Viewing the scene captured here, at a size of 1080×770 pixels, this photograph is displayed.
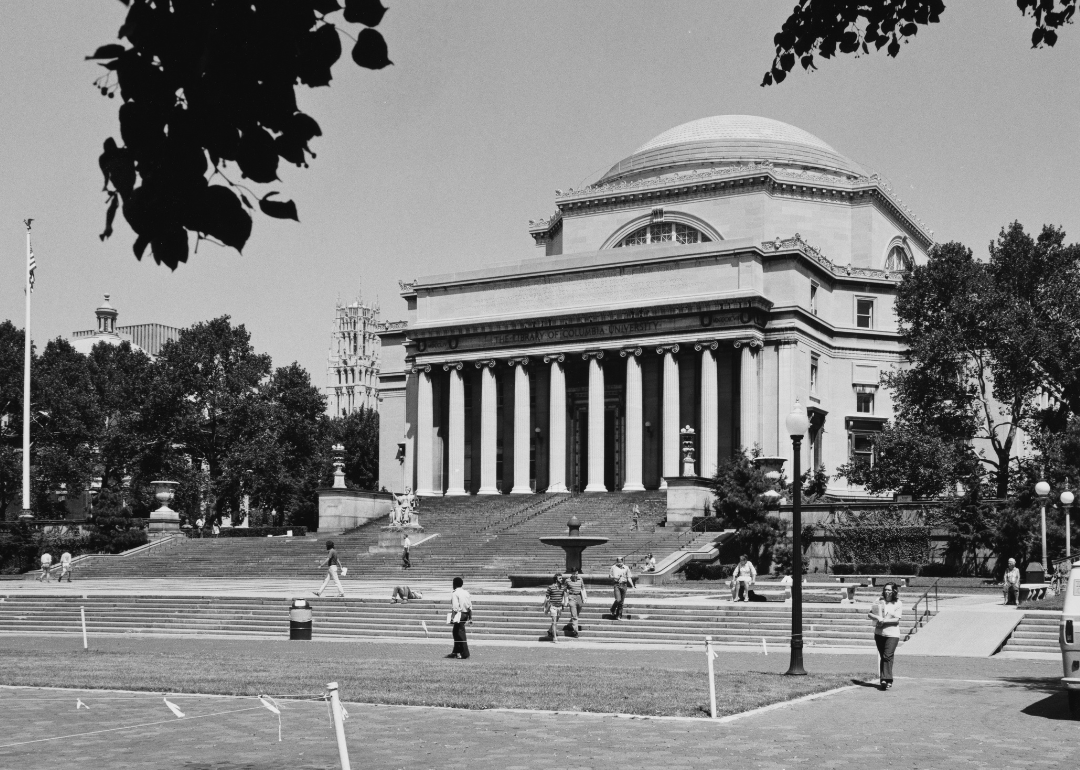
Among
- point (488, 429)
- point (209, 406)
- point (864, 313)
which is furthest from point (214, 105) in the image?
point (209, 406)

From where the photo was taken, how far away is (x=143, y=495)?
86062 millimetres

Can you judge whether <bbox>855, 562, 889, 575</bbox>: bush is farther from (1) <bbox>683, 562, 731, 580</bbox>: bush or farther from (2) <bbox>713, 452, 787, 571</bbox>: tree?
(1) <bbox>683, 562, 731, 580</bbox>: bush

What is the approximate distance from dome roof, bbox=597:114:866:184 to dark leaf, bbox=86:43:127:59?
8121cm

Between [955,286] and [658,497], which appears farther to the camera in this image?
[658,497]

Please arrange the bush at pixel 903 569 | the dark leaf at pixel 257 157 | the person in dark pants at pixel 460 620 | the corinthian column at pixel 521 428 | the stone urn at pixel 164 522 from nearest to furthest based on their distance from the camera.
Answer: the dark leaf at pixel 257 157, the person in dark pants at pixel 460 620, the bush at pixel 903 569, the stone urn at pixel 164 522, the corinthian column at pixel 521 428

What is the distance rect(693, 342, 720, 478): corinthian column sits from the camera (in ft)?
234

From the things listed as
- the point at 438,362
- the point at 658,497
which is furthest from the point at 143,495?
the point at 658,497

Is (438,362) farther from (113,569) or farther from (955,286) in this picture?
(955,286)

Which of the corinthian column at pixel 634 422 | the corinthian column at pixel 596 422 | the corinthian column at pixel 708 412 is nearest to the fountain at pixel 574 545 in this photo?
the corinthian column at pixel 708 412

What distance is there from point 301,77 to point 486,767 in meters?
8.05

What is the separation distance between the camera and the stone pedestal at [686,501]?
2442 inches

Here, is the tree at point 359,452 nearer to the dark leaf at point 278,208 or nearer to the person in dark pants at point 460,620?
the person in dark pants at point 460,620

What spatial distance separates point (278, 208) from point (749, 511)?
4929 cm

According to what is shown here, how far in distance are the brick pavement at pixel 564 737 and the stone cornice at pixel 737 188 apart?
6507 centimetres
